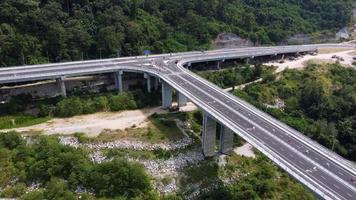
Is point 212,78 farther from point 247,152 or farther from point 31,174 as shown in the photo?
point 31,174

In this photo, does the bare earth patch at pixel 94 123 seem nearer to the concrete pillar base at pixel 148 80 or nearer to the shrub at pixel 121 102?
the shrub at pixel 121 102

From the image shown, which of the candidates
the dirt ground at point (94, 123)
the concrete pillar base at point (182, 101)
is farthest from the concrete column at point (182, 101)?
the dirt ground at point (94, 123)

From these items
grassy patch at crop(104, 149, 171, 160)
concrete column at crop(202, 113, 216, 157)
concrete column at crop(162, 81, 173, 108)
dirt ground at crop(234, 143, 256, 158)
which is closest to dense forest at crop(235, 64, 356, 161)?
dirt ground at crop(234, 143, 256, 158)

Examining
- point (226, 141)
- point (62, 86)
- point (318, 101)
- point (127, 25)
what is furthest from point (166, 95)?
point (318, 101)

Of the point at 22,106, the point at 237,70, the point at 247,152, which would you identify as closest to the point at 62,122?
the point at 22,106

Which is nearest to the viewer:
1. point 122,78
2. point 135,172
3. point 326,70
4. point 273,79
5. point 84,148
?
point 135,172

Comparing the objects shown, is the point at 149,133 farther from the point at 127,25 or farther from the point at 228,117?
the point at 127,25
